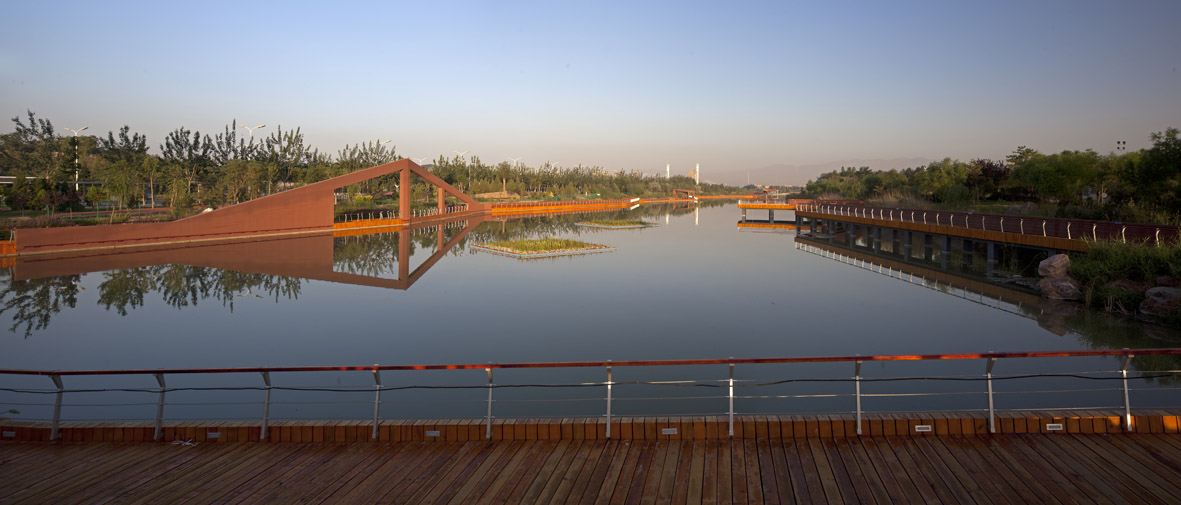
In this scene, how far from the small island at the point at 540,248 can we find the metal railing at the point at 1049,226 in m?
12.9

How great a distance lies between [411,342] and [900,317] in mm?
10469

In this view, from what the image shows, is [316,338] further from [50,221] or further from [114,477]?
[50,221]

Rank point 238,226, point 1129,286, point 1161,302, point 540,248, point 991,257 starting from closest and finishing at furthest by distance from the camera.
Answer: point 1161,302 < point 1129,286 < point 991,257 < point 540,248 < point 238,226

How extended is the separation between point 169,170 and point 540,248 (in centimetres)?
2716

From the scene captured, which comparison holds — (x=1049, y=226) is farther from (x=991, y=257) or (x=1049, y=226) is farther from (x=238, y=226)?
(x=238, y=226)

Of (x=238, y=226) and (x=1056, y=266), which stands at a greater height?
(x=238, y=226)

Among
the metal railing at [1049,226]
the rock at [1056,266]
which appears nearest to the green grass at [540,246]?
the metal railing at [1049,226]

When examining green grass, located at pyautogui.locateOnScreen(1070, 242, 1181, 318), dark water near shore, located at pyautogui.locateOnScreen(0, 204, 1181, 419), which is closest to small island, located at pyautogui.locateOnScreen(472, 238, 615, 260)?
dark water near shore, located at pyautogui.locateOnScreen(0, 204, 1181, 419)

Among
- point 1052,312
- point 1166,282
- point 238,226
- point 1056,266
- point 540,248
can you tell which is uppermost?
point 238,226

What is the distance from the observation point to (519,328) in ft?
43.8

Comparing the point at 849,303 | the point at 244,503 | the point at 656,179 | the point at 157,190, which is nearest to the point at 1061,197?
the point at 849,303

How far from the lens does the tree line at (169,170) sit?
33.1 meters

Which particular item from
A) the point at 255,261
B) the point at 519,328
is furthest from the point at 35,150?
the point at 519,328

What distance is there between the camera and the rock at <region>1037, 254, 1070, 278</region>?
17.5 metres
